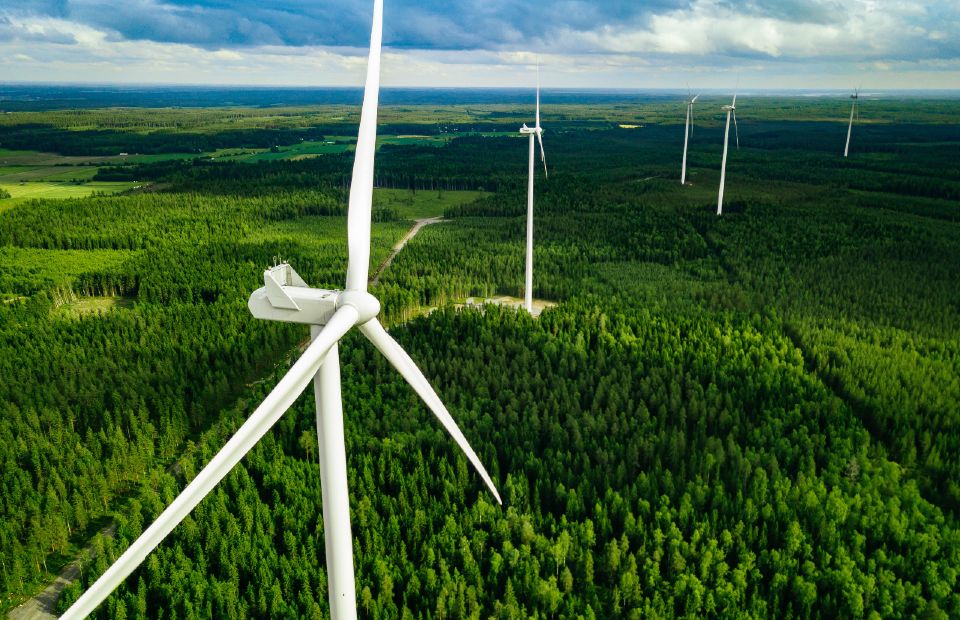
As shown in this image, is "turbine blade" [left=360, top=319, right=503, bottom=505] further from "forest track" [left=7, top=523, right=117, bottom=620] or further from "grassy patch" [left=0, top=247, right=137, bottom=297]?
"grassy patch" [left=0, top=247, right=137, bottom=297]

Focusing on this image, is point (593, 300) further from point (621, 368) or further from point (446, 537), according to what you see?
point (446, 537)

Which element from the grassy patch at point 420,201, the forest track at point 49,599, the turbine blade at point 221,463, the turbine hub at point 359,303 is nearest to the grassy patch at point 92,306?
the forest track at point 49,599

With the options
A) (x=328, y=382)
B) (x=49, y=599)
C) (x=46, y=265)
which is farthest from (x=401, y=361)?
(x=46, y=265)

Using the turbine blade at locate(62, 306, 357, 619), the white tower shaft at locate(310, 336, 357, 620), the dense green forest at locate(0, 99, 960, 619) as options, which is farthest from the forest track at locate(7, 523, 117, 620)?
the turbine blade at locate(62, 306, 357, 619)

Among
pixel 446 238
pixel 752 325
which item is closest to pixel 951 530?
pixel 752 325

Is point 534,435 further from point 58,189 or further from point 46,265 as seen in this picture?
point 58,189
